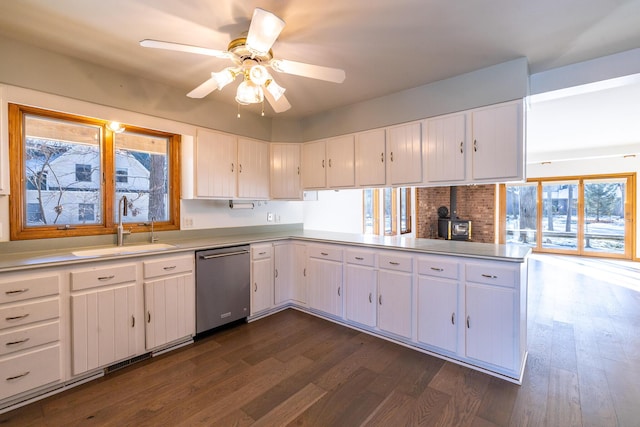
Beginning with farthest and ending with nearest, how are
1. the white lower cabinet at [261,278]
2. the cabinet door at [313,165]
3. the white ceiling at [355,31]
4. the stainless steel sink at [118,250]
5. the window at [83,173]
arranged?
1. the cabinet door at [313,165]
2. the white lower cabinet at [261,278]
3. the window at [83,173]
4. the stainless steel sink at [118,250]
5. the white ceiling at [355,31]

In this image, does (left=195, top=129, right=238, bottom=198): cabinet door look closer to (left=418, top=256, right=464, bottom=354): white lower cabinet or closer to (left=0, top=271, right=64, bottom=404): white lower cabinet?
(left=0, top=271, right=64, bottom=404): white lower cabinet

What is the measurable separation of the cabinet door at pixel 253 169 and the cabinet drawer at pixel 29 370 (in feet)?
7.08

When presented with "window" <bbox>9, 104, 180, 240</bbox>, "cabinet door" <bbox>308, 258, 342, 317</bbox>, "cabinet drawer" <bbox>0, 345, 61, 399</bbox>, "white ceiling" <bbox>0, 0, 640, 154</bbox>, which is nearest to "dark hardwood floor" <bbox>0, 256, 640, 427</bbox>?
"cabinet drawer" <bbox>0, 345, 61, 399</bbox>

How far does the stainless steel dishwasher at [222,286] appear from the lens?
9.29 ft

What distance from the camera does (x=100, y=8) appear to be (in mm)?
1766

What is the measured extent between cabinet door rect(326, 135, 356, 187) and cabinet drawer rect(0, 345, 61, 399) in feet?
9.59

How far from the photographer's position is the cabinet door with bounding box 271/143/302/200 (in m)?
3.95

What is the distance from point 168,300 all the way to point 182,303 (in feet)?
0.45

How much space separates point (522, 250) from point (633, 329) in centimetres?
200

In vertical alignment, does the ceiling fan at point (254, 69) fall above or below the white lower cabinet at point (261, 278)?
above

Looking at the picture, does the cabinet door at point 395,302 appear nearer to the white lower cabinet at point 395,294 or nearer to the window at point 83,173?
the white lower cabinet at point 395,294

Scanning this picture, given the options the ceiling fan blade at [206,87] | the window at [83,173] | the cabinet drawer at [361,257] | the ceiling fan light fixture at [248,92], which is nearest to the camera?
the ceiling fan light fixture at [248,92]

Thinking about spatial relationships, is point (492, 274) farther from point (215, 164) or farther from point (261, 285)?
point (215, 164)

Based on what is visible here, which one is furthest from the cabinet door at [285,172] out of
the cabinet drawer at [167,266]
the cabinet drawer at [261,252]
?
the cabinet drawer at [167,266]
